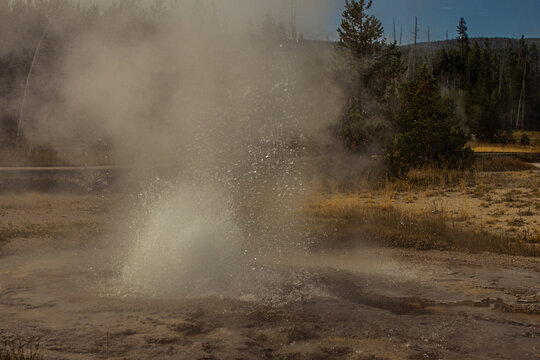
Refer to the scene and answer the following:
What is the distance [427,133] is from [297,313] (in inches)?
433

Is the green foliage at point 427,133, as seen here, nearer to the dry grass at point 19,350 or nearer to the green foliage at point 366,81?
the green foliage at point 366,81

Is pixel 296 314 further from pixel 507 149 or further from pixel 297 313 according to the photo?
pixel 507 149

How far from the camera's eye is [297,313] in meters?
3.87

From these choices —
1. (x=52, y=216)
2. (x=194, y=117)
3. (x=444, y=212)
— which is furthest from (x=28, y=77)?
(x=444, y=212)

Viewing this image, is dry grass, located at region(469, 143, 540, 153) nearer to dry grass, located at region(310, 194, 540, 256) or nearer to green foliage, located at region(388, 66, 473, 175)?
green foliage, located at region(388, 66, 473, 175)

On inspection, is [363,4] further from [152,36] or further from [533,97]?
[533,97]

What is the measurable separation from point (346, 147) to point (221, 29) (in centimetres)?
640

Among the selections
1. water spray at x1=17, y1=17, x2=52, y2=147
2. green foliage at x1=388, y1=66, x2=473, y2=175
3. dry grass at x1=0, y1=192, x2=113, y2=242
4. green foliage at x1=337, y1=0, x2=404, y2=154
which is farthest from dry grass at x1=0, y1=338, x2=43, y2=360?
green foliage at x1=388, y1=66, x2=473, y2=175

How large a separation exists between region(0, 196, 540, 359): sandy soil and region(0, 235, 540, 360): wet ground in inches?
0.4

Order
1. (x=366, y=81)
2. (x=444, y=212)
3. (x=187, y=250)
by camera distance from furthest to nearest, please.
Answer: (x=366, y=81), (x=444, y=212), (x=187, y=250)

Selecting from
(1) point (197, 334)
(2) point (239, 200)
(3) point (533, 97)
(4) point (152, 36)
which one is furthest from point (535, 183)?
(3) point (533, 97)

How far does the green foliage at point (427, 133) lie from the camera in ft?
44.6

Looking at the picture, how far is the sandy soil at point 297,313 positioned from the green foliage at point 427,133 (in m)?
8.23

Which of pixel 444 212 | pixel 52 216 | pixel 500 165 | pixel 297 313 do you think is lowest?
pixel 52 216
